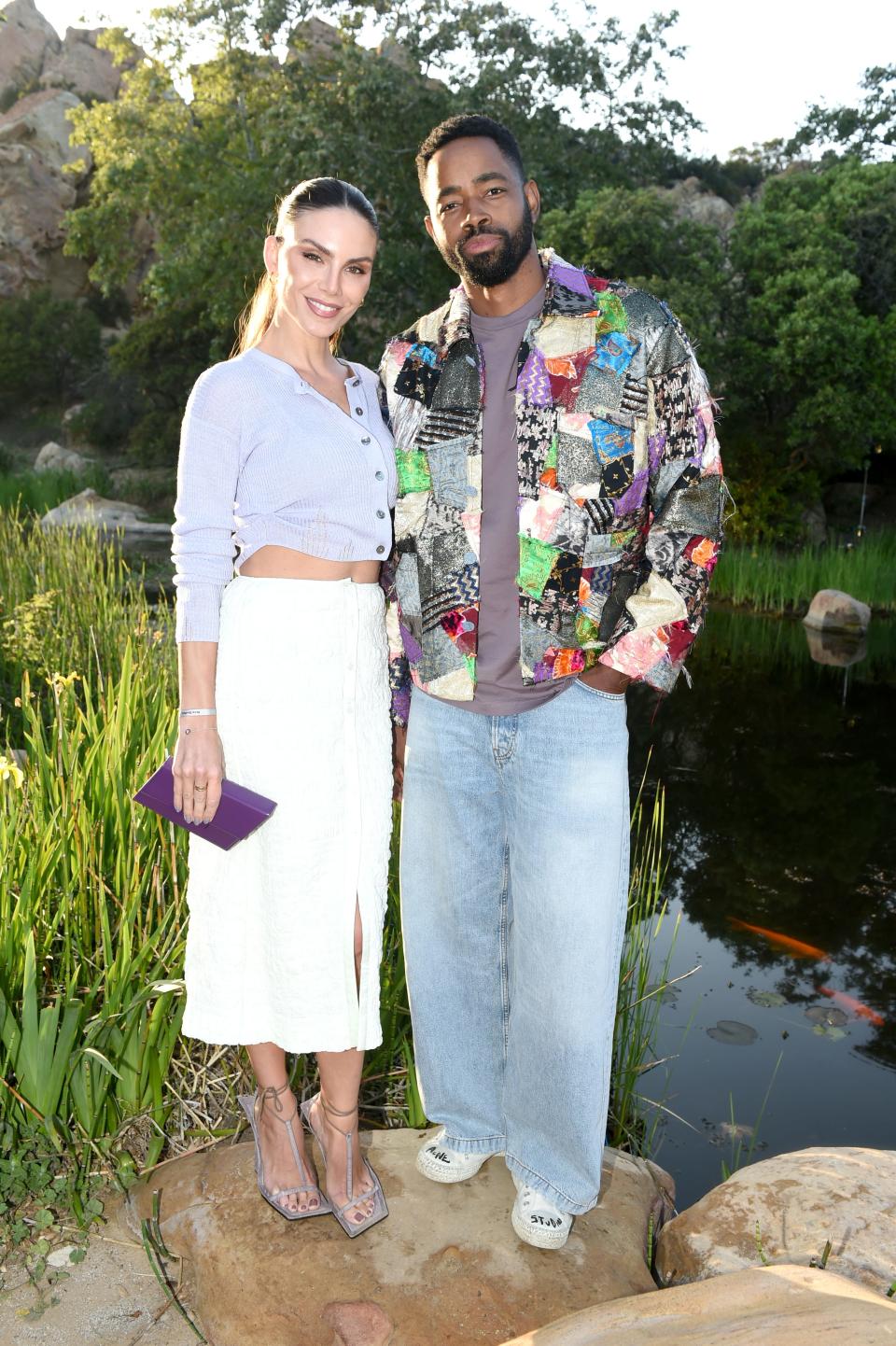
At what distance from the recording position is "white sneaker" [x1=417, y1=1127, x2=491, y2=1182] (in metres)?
2.26

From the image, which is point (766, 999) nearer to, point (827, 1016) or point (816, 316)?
point (827, 1016)

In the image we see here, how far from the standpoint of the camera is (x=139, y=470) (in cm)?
2144

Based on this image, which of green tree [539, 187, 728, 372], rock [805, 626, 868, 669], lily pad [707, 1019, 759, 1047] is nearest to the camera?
lily pad [707, 1019, 759, 1047]

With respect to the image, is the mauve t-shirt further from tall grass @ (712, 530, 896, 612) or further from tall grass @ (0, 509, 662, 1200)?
tall grass @ (712, 530, 896, 612)

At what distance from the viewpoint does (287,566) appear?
2025 mm

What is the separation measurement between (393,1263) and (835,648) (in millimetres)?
9482

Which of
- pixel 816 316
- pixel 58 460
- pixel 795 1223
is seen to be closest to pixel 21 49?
pixel 58 460

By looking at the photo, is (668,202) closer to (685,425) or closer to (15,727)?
(15,727)

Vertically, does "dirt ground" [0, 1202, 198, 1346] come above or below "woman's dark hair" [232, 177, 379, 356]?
below

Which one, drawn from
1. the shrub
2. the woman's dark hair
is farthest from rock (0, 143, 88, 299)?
the woman's dark hair

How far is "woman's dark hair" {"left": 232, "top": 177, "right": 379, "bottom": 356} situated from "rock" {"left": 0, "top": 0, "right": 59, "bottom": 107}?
35427 mm

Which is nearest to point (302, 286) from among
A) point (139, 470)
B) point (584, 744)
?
point (584, 744)

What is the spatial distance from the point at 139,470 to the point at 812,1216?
20928 millimetres

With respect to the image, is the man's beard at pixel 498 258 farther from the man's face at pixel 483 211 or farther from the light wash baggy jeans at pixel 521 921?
the light wash baggy jeans at pixel 521 921
